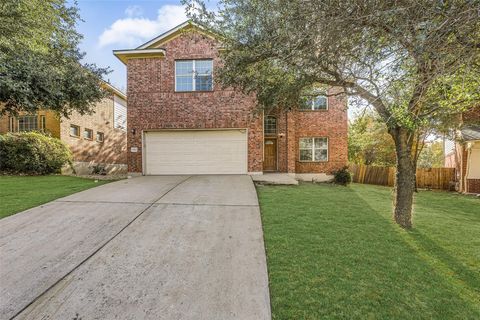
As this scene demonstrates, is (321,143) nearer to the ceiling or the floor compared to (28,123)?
nearer to the floor

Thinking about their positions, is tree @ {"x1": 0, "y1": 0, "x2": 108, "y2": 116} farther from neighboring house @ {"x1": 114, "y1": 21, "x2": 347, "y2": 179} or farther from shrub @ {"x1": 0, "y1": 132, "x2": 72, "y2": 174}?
shrub @ {"x1": 0, "y1": 132, "x2": 72, "y2": 174}

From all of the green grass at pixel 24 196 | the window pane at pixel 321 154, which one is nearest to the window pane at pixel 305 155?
the window pane at pixel 321 154

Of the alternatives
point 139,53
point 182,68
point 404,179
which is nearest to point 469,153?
point 404,179

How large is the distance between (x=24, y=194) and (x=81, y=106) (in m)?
4.50

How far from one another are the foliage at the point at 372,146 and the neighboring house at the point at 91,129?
1833 cm

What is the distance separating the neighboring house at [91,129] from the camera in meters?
15.4

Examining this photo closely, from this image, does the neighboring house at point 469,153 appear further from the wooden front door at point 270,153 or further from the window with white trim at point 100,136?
the window with white trim at point 100,136

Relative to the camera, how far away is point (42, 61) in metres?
9.09

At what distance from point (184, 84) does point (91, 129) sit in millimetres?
9460

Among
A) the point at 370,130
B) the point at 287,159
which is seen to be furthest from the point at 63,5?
the point at 370,130

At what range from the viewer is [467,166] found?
44.6 ft

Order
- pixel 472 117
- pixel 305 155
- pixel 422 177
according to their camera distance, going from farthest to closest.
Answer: pixel 422 177
pixel 305 155
pixel 472 117

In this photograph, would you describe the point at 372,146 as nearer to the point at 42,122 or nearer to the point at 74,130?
the point at 74,130

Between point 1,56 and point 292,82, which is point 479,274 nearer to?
point 292,82
